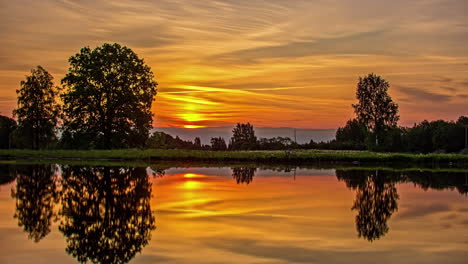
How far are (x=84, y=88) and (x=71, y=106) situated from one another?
2.31 metres

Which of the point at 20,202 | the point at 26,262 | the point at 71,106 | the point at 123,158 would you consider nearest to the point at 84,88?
the point at 71,106

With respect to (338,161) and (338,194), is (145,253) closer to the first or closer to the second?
(338,194)

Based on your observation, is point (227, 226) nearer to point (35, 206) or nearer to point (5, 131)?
point (35, 206)

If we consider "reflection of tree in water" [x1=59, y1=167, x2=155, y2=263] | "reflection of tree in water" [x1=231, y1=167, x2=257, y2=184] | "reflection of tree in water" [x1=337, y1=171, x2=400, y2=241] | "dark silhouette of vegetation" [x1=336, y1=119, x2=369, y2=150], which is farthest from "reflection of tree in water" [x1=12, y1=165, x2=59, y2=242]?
"dark silhouette of vegetation" [x1=336, y1=119, x2=369, y2=150]

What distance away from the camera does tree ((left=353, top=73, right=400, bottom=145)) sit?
7669 centimetres

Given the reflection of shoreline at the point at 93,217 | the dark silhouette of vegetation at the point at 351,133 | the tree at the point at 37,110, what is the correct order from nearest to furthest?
the reflection of shoreline at the point at 93,217
the tree at the point at 37,110
the dark silhouette of vegetation at the point at 351,133

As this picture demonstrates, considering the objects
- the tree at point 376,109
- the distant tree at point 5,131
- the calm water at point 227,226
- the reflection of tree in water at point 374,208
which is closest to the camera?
the calm water at point 227,226

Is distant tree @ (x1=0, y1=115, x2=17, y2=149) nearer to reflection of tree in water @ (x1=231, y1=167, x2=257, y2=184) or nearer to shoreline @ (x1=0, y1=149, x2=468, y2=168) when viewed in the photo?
shoreline @ (x1=0, y1=149, x2=468, y2=168)

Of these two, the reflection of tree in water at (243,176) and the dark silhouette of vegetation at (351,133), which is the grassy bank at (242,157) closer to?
the reflection of tree in water at (243,176)

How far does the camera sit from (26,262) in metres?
7.30

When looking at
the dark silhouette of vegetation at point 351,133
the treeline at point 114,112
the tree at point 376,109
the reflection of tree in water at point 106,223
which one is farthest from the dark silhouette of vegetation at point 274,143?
the reflection of tree in water at point 106,223

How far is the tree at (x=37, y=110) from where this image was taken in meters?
59.6

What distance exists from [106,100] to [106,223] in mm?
41911

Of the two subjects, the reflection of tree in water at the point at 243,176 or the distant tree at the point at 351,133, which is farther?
the distant tree at the point at 351,133
